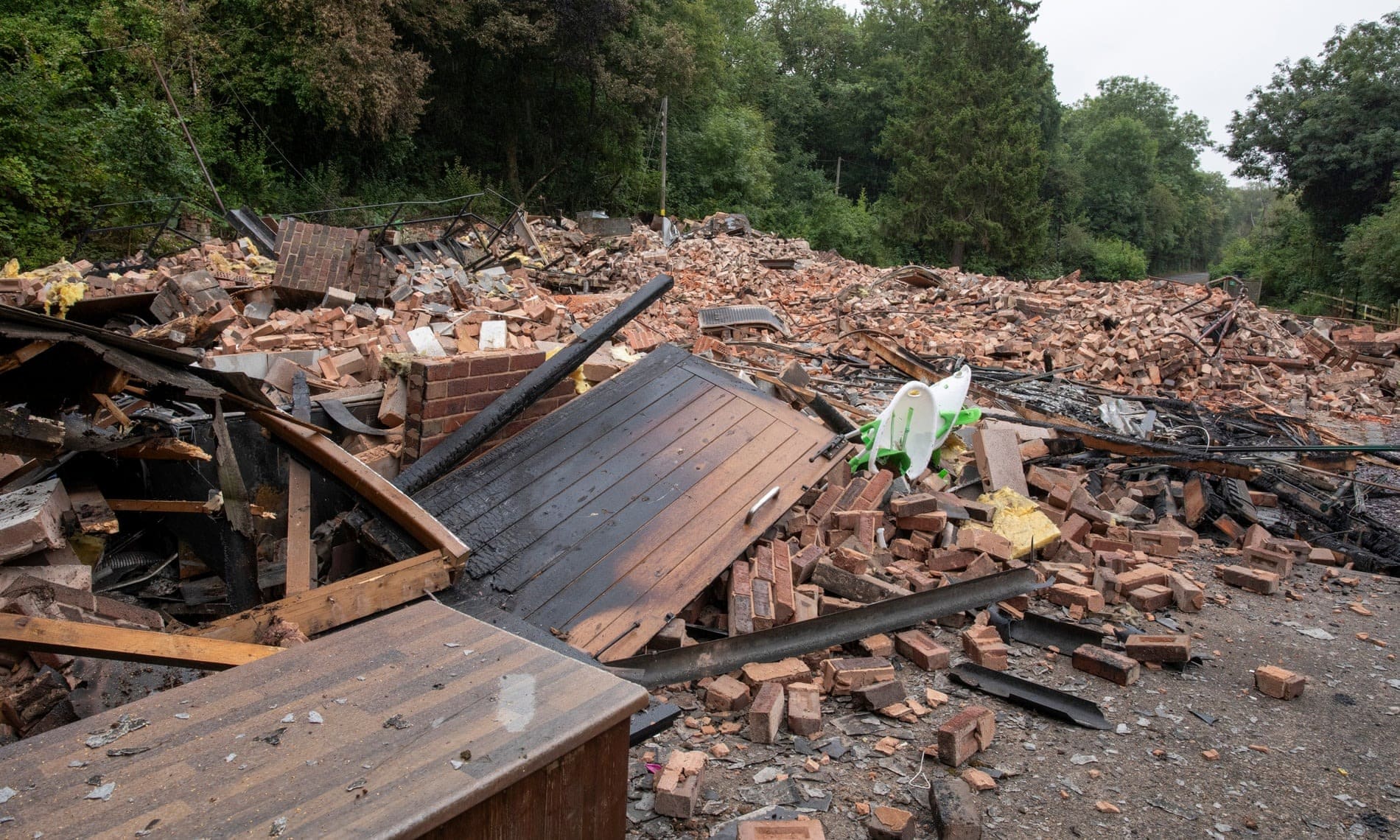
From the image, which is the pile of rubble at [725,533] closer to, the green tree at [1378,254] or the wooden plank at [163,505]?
the wooden plank at [163,505]

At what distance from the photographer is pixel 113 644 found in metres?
1.97

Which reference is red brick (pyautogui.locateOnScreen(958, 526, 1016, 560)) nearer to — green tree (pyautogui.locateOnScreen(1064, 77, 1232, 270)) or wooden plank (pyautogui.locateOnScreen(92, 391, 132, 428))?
wooden plank (pyautogui.locateOnScreen(92, 391, 132, 428))

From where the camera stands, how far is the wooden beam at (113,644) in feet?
6.28

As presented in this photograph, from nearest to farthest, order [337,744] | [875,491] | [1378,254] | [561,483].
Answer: [337,744] < [561,483] < [875,491] < [1378,254]

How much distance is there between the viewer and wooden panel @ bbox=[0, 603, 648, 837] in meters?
1.33

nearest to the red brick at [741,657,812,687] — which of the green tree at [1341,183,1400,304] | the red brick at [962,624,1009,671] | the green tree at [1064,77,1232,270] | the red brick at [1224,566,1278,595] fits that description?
the red brick at [962,624,1009,671]

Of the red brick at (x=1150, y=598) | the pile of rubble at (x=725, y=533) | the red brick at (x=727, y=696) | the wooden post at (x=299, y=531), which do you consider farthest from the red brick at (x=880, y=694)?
the wooden post at (x=299, y=531)

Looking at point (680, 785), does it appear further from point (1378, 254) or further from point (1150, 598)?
point (1378, 254)

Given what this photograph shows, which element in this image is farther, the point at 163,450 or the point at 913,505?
the point at 913,505

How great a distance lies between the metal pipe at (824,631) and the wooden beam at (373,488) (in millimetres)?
828

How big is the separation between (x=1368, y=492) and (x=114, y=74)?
21.5 m

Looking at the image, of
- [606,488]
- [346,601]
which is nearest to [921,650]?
A: [606,488]

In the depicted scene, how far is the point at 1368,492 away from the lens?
6102 mm

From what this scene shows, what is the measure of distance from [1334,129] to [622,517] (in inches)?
1400
